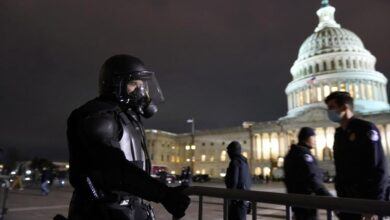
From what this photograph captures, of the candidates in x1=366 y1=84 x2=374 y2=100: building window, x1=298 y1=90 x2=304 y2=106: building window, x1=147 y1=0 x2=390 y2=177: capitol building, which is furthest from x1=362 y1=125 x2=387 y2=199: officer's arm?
x1=366 y1=84 x2=374 y2=100: building window

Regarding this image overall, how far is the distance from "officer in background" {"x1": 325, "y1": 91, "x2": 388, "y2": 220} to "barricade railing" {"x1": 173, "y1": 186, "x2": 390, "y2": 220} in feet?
5.12

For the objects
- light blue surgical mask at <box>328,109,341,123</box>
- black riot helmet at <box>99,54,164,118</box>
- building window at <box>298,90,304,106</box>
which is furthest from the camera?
building window at <box>298,90,304,106</box>

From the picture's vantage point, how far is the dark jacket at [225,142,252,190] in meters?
7.60

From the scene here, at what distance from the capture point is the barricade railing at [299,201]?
6.64ft

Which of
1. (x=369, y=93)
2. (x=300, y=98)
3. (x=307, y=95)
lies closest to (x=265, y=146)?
(x=300, y=98)

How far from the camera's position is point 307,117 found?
233ft

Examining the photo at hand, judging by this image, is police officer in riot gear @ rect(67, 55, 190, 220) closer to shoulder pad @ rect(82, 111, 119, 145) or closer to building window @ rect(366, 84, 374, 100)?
shoulder pad @ rect(82, 111, 119, 145)

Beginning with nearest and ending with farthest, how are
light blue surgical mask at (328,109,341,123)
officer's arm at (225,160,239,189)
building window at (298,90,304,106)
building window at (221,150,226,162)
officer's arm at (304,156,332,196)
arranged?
light blue surgical mask at (328,109,341,123), officer's arm at (304,156,332,196), officer's arm at (225,160,239,189), building window at (298,90,304,106), building window at (221,150,226,162)

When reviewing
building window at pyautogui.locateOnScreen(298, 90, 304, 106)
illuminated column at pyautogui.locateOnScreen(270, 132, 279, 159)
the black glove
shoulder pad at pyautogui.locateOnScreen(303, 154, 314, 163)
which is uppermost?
building window at pyautogui.locateOnScreen(298, 90, 304, 106)

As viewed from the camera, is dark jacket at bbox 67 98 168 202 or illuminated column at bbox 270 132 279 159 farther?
illuminated column at bbox 270 132 279 159

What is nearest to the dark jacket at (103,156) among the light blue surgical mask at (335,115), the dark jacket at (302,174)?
the light blue surgical mask at (335,115)

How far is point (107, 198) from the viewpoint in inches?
85.4

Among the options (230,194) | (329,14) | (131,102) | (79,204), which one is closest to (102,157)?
(79,204)

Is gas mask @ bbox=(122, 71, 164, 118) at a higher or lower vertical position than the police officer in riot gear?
higher
